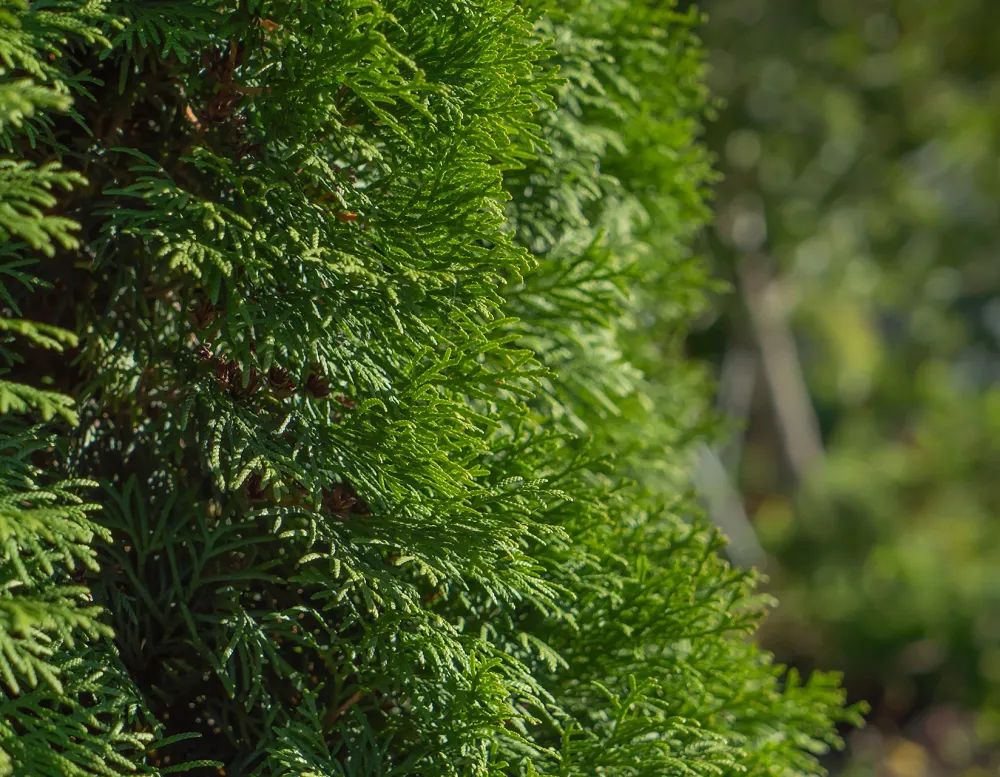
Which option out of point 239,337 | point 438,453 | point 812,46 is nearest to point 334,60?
point 239,337

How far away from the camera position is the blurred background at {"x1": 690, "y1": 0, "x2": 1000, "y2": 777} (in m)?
7.34

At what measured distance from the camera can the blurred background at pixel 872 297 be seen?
7.34 m

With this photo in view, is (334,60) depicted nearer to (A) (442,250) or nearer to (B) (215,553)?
(A) (442,250)

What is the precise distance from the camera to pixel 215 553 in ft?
5.31

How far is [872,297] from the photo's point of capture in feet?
42.8

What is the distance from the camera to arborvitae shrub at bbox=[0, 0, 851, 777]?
147cm

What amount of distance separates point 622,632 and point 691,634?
133mm

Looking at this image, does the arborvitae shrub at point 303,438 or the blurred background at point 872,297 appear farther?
the blurred background at point 872,297

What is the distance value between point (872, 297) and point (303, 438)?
12790 mm

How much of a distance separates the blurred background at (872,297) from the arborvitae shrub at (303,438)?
5.83 metres

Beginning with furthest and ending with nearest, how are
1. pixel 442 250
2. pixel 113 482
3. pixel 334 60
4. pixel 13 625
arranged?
pixel 113 482
pixel 442 250
pixel 334 60
pixel 13 625

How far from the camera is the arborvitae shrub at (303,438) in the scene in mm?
1470

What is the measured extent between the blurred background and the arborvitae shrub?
5.83 m

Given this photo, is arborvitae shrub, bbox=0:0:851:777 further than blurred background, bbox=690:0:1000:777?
No
